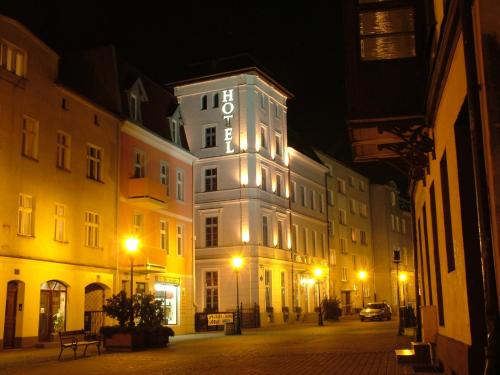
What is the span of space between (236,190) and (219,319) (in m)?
12.7

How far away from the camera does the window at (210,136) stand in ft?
163

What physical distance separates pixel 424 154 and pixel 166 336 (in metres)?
15.9

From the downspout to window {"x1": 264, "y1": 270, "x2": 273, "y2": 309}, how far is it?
42265mm

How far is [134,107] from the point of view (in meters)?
35.2

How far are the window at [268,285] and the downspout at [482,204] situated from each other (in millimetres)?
42265

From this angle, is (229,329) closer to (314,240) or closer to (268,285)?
(268,285)

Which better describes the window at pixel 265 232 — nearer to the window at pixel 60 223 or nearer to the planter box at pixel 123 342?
the window at pixel 60 223

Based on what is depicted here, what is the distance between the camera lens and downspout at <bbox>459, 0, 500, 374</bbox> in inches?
250

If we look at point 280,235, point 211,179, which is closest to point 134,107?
point 211,179

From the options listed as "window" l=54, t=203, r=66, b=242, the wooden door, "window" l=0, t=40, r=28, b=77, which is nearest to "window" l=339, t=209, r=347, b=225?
"window" l=54, t=203, r=66, b=242

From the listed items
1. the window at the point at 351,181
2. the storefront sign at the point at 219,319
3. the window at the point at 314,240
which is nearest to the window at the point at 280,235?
the window at the point at 314,240

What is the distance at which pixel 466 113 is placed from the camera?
9172 mm

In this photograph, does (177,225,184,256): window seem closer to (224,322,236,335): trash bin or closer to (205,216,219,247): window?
(224,322,236,335): trash bin

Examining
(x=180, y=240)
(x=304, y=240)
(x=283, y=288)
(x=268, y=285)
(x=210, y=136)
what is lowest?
(x=283, y=288)
